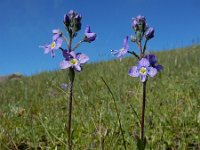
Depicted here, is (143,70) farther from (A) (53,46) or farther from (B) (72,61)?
(A) (53,46)

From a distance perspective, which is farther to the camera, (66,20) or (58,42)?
(58,42)

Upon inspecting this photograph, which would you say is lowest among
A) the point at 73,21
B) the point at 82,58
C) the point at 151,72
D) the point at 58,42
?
the point at 151,72

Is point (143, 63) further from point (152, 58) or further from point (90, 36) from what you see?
point (90, 36)

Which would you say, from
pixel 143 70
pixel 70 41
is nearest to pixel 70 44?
pixel 70 41

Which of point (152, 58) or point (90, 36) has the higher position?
point (90, 36)

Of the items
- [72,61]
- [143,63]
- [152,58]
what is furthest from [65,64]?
[152,58]

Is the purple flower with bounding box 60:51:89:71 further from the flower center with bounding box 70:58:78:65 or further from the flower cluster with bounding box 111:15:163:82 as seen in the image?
the flower cluster with bounding box 111:15:163:82

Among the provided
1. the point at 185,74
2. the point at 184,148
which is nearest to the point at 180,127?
the point at 184,148

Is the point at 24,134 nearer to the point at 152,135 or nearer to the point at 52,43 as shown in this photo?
the point at 152,135

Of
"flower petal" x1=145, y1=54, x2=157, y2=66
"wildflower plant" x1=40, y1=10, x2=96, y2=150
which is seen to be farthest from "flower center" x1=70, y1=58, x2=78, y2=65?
"flower petal" x1=145, y1=54, x2=157, y2=66
